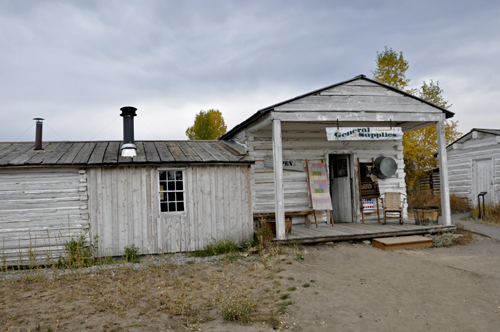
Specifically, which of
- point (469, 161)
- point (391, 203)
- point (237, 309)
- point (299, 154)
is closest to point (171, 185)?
point (299, 154)

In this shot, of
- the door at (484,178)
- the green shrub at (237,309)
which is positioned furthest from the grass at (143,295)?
the door at (484,178)

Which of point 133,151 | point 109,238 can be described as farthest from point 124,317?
point 133,151

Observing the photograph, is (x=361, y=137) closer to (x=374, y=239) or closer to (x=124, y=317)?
(x=374, y=239)

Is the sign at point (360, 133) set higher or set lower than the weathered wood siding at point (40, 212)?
higher

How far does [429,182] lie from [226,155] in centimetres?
1655

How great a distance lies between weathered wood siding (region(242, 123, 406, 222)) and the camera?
10312 mm

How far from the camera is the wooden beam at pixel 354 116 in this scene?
8.63 m

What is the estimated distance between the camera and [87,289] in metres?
6.08

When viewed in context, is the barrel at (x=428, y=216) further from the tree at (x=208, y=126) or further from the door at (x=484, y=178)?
the tree at (x=208, y=126)

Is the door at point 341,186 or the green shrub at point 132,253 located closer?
the green shrub at point 132,253

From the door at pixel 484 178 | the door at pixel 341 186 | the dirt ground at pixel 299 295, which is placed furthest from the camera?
the door at pixel 484 178

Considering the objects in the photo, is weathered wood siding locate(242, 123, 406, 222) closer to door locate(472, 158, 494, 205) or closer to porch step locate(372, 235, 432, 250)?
porch step locate(372, 235, 432, 250)

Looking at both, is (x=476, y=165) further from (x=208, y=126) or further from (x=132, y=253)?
(x=208, y=126)

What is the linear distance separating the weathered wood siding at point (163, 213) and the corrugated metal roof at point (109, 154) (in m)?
0.24
